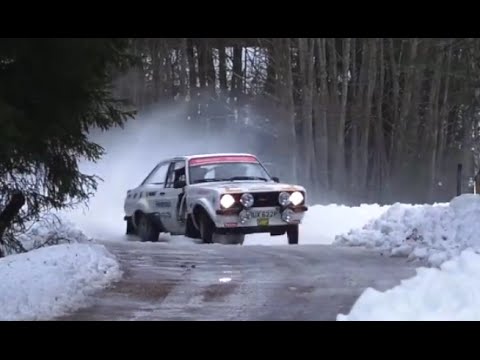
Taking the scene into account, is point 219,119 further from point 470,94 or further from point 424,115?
point 470,94

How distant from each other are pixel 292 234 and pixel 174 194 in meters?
2.33

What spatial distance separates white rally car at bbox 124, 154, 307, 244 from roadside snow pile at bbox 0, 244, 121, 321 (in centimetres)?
400

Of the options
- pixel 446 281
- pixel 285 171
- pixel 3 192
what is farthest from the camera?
pixel 285 171

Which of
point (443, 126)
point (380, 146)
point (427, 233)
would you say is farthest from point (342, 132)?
point (427, 233)

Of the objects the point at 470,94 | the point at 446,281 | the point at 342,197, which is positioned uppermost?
the point at 470,94

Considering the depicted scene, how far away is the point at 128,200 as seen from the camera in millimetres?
19719

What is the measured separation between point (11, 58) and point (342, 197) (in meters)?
27.3

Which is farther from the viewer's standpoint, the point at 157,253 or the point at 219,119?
the point at 219,119

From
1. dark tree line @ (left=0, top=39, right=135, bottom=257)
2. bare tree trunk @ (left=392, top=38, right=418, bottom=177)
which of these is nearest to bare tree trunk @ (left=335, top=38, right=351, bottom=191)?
bare tree trunk @ (left=392, top=38, right=418, bottom=177)

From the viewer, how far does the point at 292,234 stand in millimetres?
16484

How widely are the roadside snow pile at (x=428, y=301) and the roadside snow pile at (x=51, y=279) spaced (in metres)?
2.70

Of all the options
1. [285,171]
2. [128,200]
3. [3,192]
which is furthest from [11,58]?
[285,171]

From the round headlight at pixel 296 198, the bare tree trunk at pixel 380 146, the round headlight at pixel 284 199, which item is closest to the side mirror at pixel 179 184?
the round headlight at pixel 284 199
